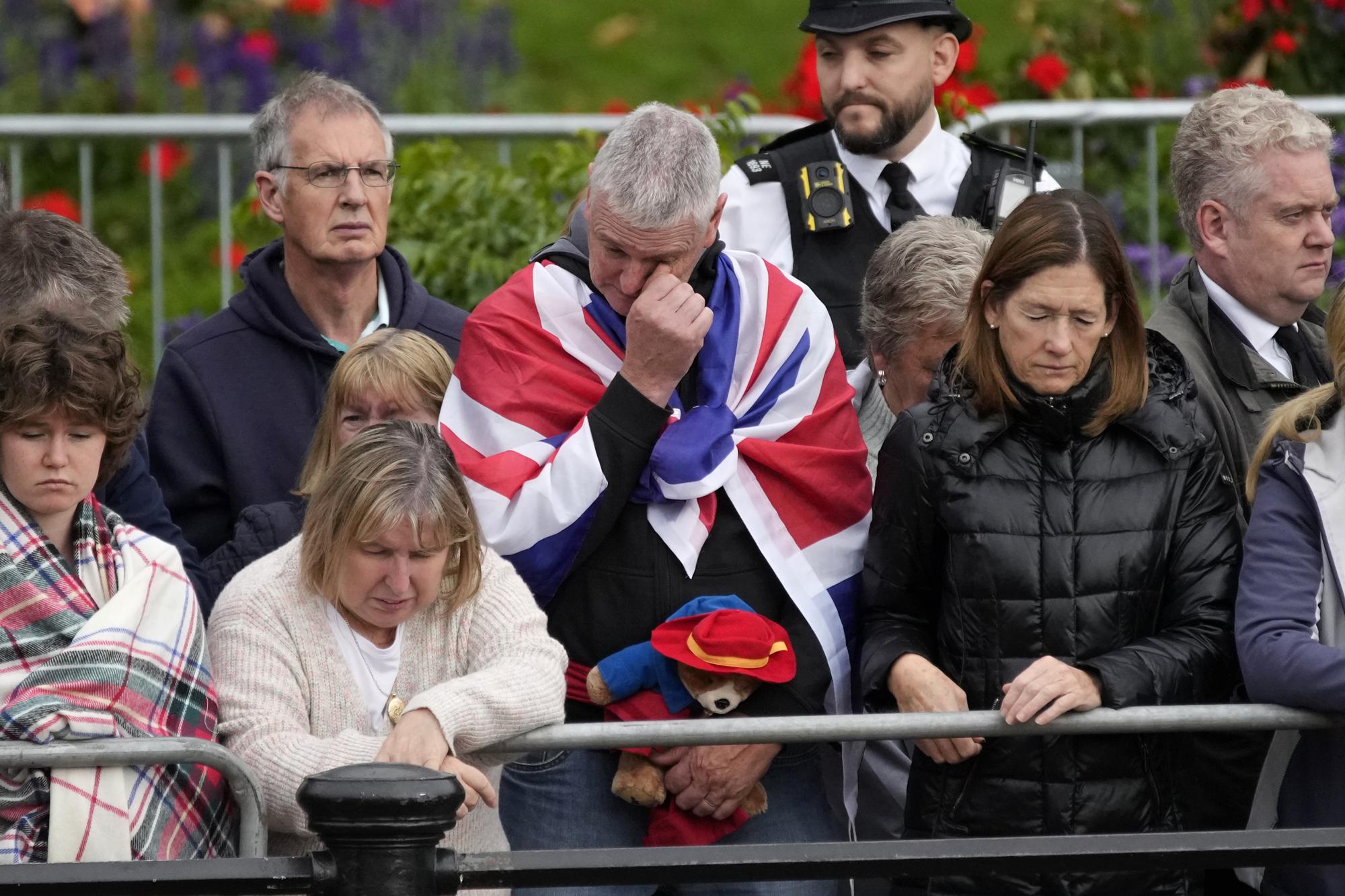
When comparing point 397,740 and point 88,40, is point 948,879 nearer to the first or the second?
point 397,740

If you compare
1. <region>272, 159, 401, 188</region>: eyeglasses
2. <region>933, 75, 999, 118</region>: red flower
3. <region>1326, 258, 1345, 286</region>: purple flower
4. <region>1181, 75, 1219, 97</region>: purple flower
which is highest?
<region>1181, 75, 1219, 97</region>: purple flower

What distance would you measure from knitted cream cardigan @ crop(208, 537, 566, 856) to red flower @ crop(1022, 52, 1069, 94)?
4.19 metres

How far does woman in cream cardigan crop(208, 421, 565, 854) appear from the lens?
10.0 ft

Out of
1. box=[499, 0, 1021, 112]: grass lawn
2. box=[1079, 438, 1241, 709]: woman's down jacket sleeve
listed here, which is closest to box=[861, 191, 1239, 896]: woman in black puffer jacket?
box=[1079, 438, 1241, 709]: woman's down jacket sleeve

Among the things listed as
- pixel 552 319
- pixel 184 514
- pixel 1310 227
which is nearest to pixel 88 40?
pixel 184 514

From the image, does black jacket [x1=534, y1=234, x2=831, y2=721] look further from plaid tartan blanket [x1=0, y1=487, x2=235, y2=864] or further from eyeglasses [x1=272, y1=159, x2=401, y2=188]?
eyeglasses [x1=272, y1=159, x2=401, y2=188]

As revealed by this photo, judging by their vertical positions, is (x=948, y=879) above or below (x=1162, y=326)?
below

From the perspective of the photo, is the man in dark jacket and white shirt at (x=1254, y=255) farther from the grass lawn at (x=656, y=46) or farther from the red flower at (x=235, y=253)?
the grass lawn at (x=656, y=46)

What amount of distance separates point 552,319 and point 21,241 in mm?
1099

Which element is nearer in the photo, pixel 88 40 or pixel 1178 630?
pixel 1178 630

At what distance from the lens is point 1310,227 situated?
3.96 m

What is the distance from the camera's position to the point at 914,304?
12.6 ft

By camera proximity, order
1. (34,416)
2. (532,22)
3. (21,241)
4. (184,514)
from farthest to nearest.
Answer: (532,22) < (184,514) < (21,241) < (34,416)

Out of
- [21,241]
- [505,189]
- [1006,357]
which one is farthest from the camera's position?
[505,189]
